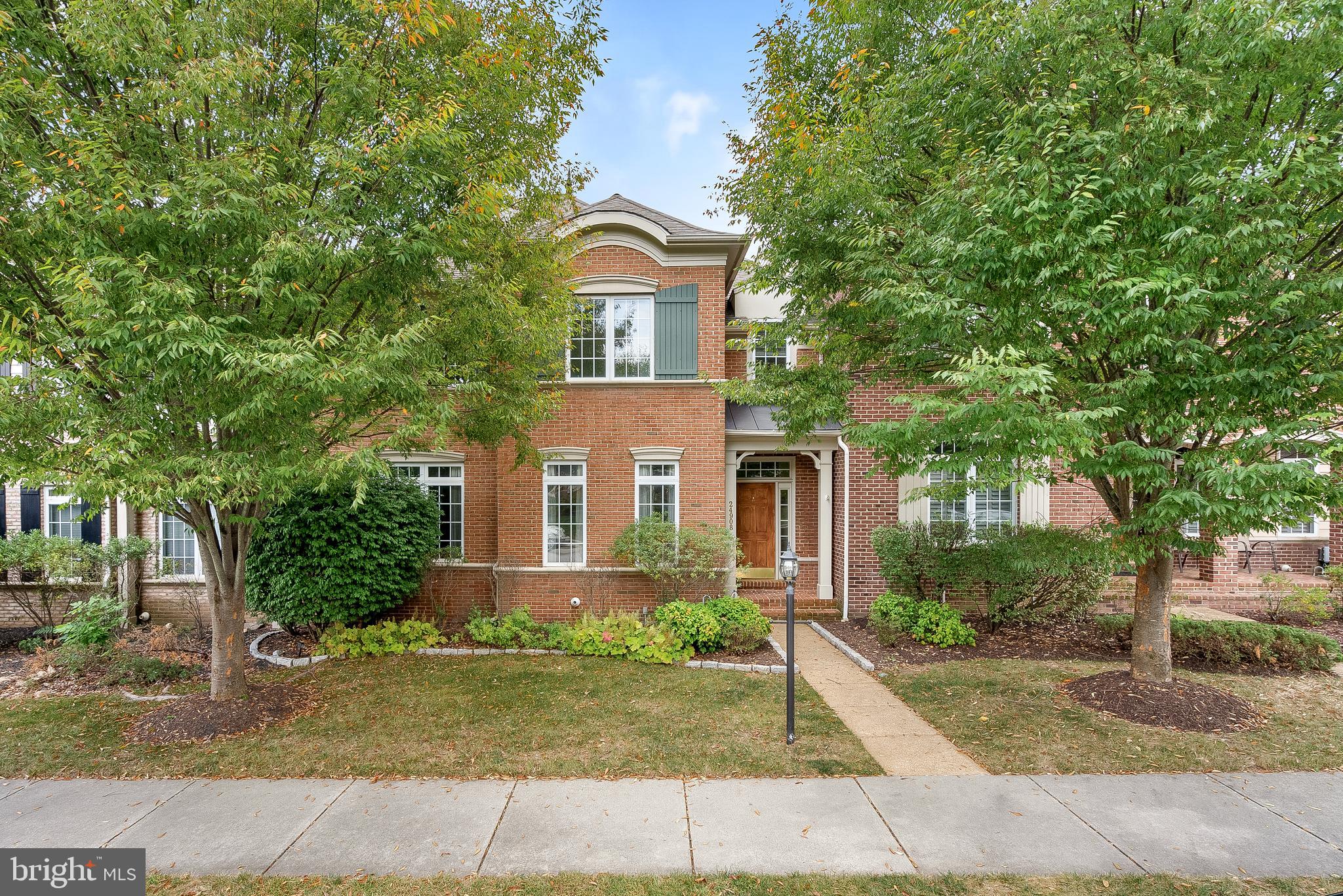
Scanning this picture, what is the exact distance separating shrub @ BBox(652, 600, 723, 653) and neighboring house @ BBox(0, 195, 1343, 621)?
4.83ft

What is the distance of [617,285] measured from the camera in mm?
10281

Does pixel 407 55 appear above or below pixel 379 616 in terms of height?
above

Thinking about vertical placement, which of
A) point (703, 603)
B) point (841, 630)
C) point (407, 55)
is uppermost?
point (407, 55)

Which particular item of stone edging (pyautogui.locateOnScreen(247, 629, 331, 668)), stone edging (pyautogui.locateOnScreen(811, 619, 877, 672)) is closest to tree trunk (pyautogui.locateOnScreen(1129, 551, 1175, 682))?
stone edging (pyautogui.locateOnScreen(811, 619, 877, 672))

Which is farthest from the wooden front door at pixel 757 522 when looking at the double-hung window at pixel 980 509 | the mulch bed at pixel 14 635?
the mulch bed at pixel 14 635

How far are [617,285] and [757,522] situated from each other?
5.76m

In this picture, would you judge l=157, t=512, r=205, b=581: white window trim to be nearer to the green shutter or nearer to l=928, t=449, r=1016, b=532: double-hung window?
the green shutter

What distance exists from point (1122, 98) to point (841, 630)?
7.92 meters

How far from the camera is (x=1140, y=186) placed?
470cm

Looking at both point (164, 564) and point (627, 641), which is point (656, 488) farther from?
point (164, 564)

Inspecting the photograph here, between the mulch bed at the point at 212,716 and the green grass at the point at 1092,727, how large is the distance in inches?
280

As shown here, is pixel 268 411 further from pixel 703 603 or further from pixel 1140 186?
pixel 1140 186

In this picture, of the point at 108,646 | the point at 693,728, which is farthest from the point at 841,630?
the point at 108,646

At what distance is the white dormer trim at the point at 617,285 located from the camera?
10227mm
